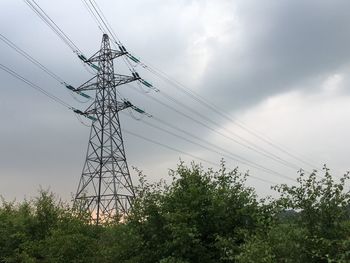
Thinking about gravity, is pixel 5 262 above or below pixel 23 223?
below

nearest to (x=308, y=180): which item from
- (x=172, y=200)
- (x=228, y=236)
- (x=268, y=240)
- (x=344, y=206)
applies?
(x=344, y=206)

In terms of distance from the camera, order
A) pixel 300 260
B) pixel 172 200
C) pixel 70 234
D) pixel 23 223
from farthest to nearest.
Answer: pixel 23 223, pixel 70 234, pixel 172 200, pixel 300 260

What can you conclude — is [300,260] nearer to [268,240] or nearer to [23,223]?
[268,240]

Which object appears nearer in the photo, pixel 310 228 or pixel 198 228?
pixel 310 228

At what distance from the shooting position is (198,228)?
1688 centimetres

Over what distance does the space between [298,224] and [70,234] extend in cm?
1395

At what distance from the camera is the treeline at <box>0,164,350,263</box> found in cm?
1173

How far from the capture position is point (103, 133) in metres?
39.7

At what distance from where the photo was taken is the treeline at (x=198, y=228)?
11727mm

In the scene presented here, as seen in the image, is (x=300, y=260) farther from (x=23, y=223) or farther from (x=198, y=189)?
(x=23, y=223)

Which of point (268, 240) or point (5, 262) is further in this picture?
point (5, 262)

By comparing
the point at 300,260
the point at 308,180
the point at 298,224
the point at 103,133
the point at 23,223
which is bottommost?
the point at 300,260

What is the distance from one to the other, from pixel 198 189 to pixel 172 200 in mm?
1093

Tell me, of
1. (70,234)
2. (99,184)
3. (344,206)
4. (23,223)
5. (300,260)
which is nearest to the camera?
(300,260)
